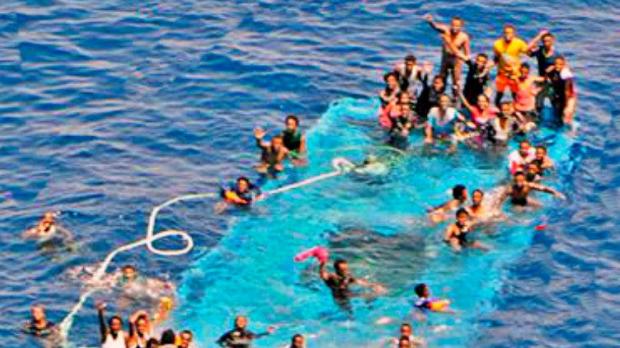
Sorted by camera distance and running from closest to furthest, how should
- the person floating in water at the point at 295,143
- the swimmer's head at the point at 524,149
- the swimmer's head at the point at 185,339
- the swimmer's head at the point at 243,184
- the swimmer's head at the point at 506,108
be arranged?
the swimmer's head at the point at 185,339, the swimmer's head at the point at 243,184, the swimmer's head at the point at 524,149, the person floating in water at the point at 295,143, the swimmer's head at the point at 506,108

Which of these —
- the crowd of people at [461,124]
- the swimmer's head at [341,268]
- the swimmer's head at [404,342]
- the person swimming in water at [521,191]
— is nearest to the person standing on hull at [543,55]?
the crowd of people at [461,124]

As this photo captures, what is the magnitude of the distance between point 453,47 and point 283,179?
20.2 feet

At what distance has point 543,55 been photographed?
3931 cm

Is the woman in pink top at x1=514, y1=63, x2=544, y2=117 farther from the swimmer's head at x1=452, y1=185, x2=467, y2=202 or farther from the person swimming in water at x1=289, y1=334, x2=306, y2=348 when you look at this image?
the person swimming in water at x1=289, y1=334, x2=306, y2=348

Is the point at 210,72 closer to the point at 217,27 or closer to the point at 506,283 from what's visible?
the point at 217,27

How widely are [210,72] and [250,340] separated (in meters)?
15.4

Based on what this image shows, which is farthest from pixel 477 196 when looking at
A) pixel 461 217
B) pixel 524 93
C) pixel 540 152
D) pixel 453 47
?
pixel 453 47

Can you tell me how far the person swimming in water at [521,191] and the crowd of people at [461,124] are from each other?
0.02 meters

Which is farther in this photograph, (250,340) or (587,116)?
(587,116)

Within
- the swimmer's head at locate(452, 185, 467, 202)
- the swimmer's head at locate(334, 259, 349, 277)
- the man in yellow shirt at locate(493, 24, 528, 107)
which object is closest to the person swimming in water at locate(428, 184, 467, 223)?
the swimmer's head at locate(452, 185, 467, 202)

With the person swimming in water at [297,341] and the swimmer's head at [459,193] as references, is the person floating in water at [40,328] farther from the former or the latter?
the swimmer's head at [459,193]

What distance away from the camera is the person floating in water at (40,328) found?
1236 inches

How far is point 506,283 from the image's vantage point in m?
33.5

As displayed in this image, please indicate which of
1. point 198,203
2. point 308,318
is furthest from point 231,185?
point 308,318
